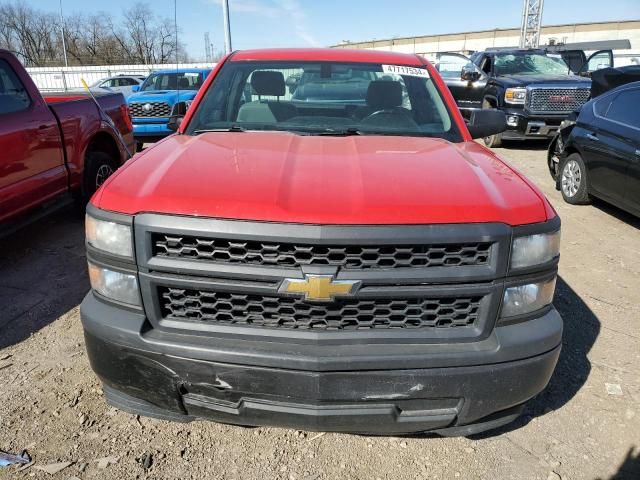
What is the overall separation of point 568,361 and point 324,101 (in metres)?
2.34

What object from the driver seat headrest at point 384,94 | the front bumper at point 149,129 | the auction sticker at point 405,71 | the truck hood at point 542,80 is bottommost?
the front bumper at point 149,129

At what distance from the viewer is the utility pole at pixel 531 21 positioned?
33.6 m

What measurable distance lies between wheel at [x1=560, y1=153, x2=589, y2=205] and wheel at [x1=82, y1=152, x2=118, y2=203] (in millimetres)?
5742

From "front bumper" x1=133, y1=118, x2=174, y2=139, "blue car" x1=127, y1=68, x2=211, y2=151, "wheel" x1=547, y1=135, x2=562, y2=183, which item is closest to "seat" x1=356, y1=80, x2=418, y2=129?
"wheel" x1=547, y1=135, x2=562, y2=183

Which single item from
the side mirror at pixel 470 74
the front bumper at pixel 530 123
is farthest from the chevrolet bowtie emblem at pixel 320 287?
the side mirror at pixel 470 74

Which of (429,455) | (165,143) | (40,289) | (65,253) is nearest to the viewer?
(429,455)

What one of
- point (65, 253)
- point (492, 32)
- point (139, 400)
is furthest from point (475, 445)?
point (492, 32)

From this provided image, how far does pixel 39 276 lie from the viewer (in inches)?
168

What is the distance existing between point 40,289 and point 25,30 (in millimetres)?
65002

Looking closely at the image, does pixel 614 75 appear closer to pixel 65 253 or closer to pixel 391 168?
pixel 391 168

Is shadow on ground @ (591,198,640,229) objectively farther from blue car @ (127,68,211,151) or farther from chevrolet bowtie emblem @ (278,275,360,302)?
blue car @ (127,68,211,151)

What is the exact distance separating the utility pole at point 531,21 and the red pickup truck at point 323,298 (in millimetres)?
35143

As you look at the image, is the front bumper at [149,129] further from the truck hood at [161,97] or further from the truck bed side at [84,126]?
the truck bed side at [84,126]

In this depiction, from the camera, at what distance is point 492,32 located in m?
59.3
